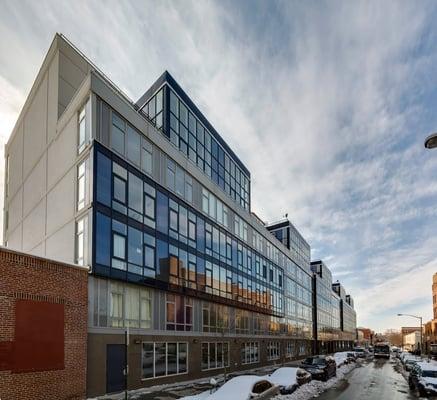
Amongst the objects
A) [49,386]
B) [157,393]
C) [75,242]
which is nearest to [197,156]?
[75,242]

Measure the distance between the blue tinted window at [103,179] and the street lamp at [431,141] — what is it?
14.7 m

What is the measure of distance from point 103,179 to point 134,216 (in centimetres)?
296

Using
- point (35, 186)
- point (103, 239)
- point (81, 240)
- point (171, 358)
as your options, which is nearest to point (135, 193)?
point (103, 239)

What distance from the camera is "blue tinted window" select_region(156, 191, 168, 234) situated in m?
25.0

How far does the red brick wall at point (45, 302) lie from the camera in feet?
50.3

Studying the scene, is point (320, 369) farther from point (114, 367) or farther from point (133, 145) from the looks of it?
point (133, 145)

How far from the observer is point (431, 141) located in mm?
9922

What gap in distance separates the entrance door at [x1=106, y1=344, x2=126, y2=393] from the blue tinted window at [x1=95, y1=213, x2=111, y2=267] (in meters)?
4.02

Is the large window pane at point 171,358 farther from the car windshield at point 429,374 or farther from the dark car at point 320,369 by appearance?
the car windshield at point 429,374

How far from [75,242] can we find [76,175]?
337 centimetres

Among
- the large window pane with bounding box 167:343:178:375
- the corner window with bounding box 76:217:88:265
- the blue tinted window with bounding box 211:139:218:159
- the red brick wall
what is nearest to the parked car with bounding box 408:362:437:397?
the large window pane with bounding box 167:343:178:375

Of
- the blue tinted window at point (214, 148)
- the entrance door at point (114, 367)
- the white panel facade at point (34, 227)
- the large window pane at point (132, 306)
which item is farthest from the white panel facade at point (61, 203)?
the blue tinted window at point (214, 148)

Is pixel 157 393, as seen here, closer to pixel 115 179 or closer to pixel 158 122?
pixel 115 179

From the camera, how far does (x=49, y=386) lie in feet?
54.3
